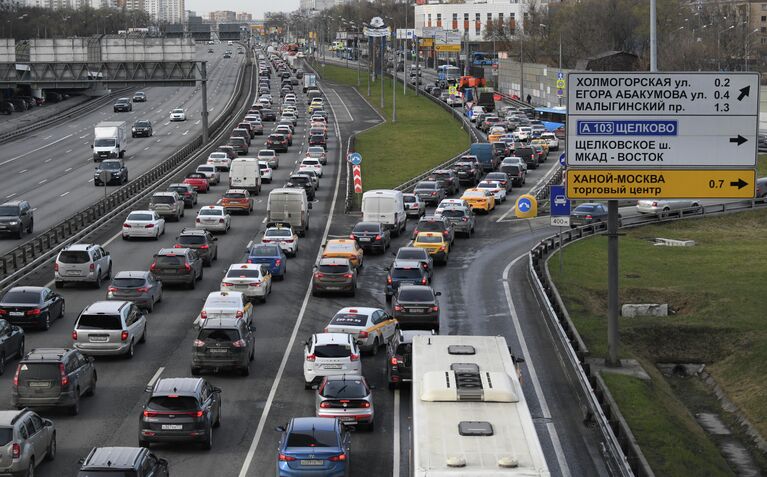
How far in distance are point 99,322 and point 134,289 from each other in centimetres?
676

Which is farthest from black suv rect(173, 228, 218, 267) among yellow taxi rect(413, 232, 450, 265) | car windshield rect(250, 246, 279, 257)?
yellow taxi rect(413, 232, 450, 265)

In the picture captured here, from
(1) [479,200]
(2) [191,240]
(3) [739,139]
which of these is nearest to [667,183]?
(3) [739,139]

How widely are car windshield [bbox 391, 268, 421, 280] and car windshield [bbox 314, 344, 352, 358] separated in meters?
14.1

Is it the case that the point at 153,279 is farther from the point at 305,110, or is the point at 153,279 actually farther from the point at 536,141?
the point at 305,110

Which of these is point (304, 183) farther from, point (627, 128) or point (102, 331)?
point (627, 128)

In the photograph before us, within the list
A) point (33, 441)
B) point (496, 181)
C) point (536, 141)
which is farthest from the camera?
point (536, 141)

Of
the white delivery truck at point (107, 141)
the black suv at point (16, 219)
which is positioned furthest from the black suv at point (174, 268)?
the white delivery truck at point (107, 141)

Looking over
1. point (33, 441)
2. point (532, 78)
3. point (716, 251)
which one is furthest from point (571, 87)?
point (532, 78)

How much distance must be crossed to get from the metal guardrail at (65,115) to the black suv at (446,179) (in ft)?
153

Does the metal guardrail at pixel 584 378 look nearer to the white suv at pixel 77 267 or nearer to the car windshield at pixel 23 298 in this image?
the car windshield at pixel 23 298

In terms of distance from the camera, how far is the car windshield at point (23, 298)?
39094 millimetres

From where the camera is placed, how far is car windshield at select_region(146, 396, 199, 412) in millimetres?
26766

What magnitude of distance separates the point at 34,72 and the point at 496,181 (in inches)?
1811

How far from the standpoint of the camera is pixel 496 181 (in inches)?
2970
